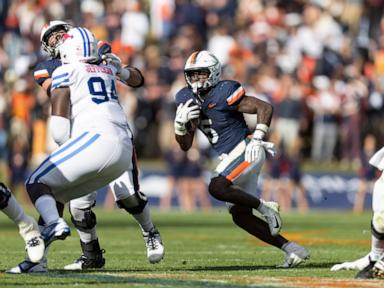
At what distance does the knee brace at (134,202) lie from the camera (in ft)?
27.9

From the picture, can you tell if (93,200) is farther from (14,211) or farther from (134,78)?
(14,211)

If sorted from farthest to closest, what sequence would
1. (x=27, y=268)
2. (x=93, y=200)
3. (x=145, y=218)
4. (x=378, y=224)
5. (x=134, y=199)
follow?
(x=93, y=200) < (x=145, y=218) < (x=134, y=199) < (x=27, y=268) < (x=378, y=224)

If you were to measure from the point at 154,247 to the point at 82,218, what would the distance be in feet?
2.02

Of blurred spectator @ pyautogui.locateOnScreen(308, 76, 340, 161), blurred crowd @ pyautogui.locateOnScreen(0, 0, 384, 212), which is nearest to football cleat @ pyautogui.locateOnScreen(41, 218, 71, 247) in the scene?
blurred crowd @ pyautogui.locateOnScreen(0, 0, 384, 212)

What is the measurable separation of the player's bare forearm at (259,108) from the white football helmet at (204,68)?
1.08 ft

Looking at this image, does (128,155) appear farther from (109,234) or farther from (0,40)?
(0,40)

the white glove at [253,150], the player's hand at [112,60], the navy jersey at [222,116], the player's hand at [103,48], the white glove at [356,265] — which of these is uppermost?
the player's hand at [103,48]

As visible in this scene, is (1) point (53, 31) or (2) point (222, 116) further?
(2) point (222, 116)

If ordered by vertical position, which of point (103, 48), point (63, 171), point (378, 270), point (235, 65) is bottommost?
point (235, 65)

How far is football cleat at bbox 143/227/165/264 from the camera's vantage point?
870cm

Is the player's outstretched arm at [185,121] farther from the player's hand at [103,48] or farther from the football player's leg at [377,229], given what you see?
the football player's leg at [377,229]

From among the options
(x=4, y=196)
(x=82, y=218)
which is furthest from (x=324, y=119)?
(x=4, y=196)

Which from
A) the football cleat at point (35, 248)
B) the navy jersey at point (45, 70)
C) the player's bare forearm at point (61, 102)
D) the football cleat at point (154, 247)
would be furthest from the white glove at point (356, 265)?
the navy jersey at point (45, 70)

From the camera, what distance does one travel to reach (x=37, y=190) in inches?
→ 304
